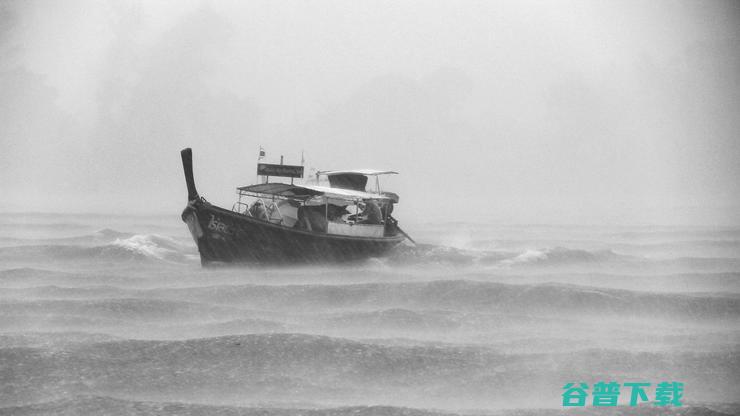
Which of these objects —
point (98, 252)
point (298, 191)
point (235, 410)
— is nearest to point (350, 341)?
point (235, 410)

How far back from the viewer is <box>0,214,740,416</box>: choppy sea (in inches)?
300

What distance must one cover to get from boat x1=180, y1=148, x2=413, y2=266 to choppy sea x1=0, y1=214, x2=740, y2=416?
124cm

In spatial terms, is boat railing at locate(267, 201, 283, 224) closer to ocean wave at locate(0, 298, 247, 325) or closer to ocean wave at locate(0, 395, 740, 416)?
ocean wave at locate(0, 298, 247, 325)

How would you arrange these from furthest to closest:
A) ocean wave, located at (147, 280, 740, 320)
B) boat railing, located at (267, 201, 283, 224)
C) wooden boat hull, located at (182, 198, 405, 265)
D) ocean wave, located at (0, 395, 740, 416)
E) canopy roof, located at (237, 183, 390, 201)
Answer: boat railing, located at (267, 201, 283, 224)
canopy roof, located at (237, 183, 390, 201)
wooden boat hull, located at (182, 198, 405, 265)
ocean wave, located at (147, 280, 740, 320)
ocean wave, located at (0, 395, 740, 416)

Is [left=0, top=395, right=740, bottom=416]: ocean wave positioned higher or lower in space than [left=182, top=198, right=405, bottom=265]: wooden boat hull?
lower

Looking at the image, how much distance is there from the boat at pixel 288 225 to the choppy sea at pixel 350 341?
1.24m

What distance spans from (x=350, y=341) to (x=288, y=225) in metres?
15.0

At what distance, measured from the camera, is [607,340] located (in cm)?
1105

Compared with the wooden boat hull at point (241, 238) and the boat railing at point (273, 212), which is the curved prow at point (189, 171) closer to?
the wooden boat hull at point (241, 238)

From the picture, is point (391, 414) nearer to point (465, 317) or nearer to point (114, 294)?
point (465, 317)

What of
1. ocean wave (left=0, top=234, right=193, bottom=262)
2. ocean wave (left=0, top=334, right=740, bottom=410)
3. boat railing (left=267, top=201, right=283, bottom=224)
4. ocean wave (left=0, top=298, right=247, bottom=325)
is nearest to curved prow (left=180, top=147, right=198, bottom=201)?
boat railing (left=267, top=201, right=283, bottom=224)

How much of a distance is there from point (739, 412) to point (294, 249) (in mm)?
16751

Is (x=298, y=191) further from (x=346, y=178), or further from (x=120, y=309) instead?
(x=120, y=309)

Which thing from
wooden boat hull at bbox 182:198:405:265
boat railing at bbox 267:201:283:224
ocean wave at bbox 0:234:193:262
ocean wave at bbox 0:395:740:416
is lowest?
ocean wave at bbox 0:234:193:262
